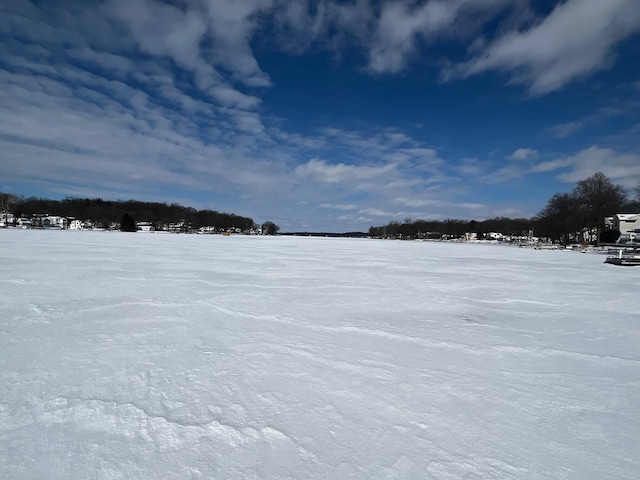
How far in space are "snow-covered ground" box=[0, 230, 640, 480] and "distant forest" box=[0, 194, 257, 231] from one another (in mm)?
91371

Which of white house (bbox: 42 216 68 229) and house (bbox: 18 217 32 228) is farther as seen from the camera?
white house (bbox: 42 216 68 229)

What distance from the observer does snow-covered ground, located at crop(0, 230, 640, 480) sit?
1799 mm

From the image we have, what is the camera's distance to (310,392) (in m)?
2.55

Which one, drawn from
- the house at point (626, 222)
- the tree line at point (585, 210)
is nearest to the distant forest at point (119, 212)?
the tree line at point (585, 210)

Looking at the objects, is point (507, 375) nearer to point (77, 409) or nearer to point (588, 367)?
point (588, 367)

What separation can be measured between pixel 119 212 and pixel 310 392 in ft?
398

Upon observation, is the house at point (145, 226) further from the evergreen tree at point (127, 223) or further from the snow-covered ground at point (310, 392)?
the snow-covered ground at point (310, 392)

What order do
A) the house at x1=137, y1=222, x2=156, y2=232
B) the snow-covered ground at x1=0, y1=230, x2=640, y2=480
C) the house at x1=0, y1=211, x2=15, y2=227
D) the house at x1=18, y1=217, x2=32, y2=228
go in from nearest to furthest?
the snow-covered ground at x1=0, y1=230, x2=640, y2=480 < the house at x1=0, y1=211, x2=15, y2=227 < the house at x1=18, y1=217, x2=32, y2=228 < the house at x1=137, y1=222, x2=156, y2=232

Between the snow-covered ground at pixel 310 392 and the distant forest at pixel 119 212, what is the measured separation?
300ft

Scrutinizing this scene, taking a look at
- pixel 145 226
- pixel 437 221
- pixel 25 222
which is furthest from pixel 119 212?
pixel 437 221

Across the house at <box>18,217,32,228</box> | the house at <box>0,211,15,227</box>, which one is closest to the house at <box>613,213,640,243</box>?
the house at <box>0,211,15,227</box>

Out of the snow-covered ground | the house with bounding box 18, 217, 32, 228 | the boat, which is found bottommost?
the snow-covered ground

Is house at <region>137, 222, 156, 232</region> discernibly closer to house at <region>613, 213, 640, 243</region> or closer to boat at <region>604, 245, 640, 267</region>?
boat at <region>604, 245, 640, 267</region>

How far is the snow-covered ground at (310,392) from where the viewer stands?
5.90ft
